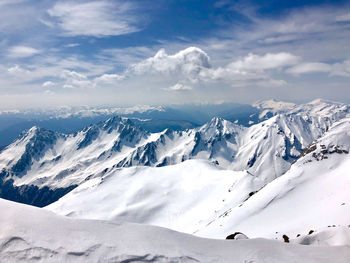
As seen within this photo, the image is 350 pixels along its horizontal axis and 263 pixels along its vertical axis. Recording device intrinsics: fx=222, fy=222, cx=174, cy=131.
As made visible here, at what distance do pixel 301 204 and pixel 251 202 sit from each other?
19.8 metres

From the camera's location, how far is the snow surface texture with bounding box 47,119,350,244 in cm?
7244

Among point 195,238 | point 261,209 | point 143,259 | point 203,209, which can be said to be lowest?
point 203,209

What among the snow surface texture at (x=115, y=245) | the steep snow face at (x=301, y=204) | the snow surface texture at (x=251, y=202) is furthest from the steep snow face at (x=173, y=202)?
the snow surface texture at (x=115, y=245)

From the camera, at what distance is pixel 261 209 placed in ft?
301

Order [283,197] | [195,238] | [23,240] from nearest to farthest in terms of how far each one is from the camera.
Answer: [23,240] < [195,238] < [283,197]

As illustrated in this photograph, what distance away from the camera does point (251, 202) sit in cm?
10012

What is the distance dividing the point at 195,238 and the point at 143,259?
7.78 metres

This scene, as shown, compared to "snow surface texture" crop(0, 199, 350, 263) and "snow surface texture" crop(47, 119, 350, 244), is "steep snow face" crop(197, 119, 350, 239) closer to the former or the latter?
"snow surface texture" crop(47, 119, 350, 244)

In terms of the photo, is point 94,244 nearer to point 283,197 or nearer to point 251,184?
point 283,197

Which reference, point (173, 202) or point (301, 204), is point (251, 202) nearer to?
point (301, 204)

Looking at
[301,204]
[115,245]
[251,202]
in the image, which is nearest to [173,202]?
[251,202]

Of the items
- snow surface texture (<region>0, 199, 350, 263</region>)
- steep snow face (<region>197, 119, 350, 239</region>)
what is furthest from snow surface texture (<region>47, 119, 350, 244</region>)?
snow surface texture (<region>0, 199, 350, 263</region>)

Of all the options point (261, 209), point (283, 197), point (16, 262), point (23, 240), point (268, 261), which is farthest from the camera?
point (283, 197)

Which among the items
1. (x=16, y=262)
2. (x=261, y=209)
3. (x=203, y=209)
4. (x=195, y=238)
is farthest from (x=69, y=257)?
(x=203, y=209)
